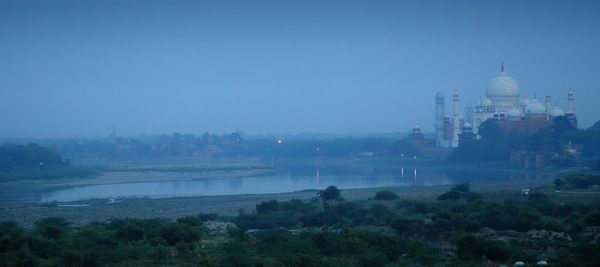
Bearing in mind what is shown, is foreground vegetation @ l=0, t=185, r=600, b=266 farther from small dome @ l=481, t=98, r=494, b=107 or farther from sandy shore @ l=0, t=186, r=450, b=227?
small dome @ l=481, t=98, r=494, b=107

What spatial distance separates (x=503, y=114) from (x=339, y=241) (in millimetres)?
49605

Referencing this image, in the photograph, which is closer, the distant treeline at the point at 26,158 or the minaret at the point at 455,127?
the distant treeline at the point at 26,158

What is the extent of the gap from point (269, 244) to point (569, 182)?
21055 mm

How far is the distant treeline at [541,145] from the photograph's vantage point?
5247cm

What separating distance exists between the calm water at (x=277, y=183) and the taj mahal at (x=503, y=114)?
824 centimetres

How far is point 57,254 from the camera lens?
15.2 m

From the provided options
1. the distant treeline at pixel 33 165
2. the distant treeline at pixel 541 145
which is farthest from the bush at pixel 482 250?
the distant treeline at pixel 33 165

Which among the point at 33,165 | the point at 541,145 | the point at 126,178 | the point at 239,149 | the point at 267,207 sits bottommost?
the point at 267,207

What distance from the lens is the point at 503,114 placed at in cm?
6306

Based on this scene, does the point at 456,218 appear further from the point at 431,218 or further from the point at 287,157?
the point at 287,157

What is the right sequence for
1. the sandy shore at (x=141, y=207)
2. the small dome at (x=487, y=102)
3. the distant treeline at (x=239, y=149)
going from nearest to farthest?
the sandy shore at (x=141, y=207), the small dome at (x=487, y=102), the distant treeline at (x=239, y=149)

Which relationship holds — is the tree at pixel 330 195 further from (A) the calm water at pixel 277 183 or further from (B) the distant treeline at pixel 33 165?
(B) the distant treeline at pixel 33 165

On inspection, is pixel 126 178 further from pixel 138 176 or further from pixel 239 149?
pixel 239 149

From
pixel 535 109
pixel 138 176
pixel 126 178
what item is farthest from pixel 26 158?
pixel 535 109
